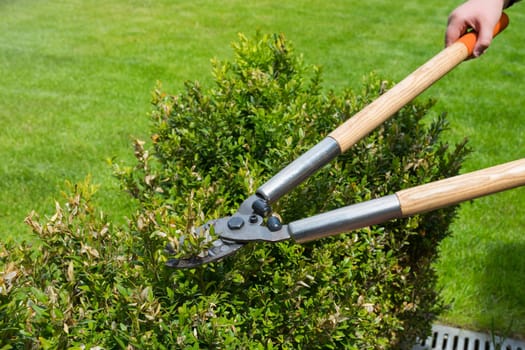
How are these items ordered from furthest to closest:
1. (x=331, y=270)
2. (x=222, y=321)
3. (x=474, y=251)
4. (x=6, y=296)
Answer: (x=474, y=251), (x=331, y=270), (x=222, y=321), (x=6, y=296)

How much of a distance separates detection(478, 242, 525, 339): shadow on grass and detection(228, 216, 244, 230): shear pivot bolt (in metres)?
2.23

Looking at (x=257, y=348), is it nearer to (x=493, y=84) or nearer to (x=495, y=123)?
(x=495, y=123)

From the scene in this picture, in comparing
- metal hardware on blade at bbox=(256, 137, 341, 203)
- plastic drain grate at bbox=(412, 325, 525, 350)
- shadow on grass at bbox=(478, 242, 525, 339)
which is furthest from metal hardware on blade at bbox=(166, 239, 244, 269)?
shadow on grass at bbox=(478, 242, 525, 339)

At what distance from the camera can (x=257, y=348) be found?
76.5 inches

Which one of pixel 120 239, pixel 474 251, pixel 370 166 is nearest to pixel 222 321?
pixel 120 239

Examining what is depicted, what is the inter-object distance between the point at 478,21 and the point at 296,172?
1240 millimetres

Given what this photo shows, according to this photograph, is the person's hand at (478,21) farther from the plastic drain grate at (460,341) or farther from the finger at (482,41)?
the plastic drain grate at (460,341)

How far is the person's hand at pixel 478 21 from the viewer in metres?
2.66

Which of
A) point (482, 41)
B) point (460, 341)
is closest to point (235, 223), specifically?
point (482, 41)

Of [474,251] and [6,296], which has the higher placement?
[6,296]

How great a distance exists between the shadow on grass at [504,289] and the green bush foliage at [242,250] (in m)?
0.77

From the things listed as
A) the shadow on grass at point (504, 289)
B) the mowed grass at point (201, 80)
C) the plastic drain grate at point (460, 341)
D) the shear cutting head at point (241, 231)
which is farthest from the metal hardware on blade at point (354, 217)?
the mowed grass at point (201, 80)

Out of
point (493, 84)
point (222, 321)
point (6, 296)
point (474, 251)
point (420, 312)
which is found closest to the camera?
point (6, 296)

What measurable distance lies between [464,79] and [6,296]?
24.5 feet
